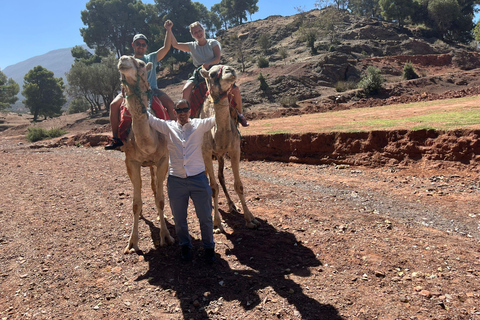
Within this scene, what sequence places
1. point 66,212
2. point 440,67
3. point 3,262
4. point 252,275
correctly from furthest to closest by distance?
point 440,67, point 66,212, point 3,262, point 252,275

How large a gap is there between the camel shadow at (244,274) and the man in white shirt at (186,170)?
442 mm

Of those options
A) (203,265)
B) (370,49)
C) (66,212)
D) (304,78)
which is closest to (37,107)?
(304,78)

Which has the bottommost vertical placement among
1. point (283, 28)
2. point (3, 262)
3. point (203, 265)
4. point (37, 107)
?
point (203, 265)

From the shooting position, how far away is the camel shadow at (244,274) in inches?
161

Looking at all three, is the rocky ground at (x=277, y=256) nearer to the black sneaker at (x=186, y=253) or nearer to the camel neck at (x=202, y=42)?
the black sneaker at (x=186, y=253)

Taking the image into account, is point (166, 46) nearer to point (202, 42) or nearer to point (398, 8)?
point (202, 42)

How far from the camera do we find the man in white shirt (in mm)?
4754

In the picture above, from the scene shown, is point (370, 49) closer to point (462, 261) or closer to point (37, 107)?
point (462, 261)

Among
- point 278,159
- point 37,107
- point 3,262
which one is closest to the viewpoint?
point 3,262

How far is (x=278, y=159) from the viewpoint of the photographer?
13.3 meters

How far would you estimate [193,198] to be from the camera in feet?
15.9

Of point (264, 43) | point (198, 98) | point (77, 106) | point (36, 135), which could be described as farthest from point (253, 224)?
point (77, 106)

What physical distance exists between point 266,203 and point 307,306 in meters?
4.01

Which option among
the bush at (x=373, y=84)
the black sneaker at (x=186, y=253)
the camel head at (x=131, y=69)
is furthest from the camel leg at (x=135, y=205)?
the bush at (x=373, y=84)
